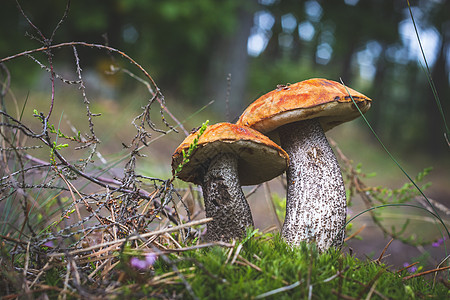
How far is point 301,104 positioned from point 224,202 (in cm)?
63

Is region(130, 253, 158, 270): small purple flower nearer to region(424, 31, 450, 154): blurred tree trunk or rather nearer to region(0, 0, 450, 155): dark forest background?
region(0, 0, 450, 155): dark forest background

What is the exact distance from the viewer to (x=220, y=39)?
8.25 m

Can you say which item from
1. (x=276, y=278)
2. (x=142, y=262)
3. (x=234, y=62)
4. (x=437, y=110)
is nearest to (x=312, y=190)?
(x=276, y=278)

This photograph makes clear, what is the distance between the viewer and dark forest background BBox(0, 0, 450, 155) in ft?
20.4

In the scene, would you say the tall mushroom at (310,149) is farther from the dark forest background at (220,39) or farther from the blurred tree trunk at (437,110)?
the blurred tree trunk at (437,110)

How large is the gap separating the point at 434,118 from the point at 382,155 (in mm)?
2837

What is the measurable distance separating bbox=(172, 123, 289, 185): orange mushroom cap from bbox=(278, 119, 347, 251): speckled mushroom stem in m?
0.13

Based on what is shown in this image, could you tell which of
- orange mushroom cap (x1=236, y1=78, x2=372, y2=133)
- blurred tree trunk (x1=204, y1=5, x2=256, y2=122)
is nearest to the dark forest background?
blurred tree trunk (x1=204, y1=5, x2=256, y2=122)

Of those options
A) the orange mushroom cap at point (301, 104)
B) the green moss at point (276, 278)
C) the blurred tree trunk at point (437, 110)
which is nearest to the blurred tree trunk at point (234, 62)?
the orange mushroom cap at point (301, 104)

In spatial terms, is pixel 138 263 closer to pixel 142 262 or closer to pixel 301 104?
pixel 142 262

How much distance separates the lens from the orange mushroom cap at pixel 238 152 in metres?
1.36

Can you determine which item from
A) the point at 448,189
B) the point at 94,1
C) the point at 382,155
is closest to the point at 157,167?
the point at 94,1

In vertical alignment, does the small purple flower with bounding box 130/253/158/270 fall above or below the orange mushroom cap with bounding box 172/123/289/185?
below

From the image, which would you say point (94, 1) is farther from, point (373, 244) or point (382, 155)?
point (382, 155)
